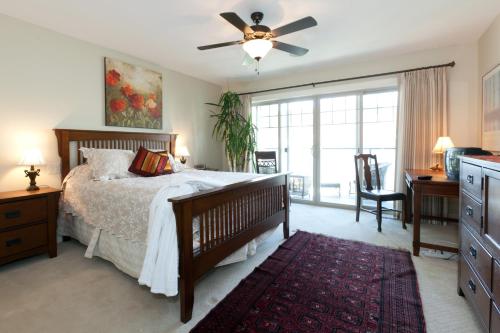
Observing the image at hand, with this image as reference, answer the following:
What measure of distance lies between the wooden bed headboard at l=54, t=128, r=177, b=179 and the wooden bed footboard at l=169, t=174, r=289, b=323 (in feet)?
7.16

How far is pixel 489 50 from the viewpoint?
9.35 ft

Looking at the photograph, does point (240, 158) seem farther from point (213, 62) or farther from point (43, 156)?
point (43, 156)

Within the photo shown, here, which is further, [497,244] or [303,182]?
[303,182]

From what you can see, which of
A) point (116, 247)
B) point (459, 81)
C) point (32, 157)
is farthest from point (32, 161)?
point (459, 81)

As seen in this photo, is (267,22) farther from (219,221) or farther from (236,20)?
(219,221)

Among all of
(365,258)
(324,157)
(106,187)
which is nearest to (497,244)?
(365,258)

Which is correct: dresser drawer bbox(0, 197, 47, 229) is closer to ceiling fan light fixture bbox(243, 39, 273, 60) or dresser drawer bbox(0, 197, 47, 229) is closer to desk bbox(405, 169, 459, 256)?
ceiling fan light fixture bbox(243, 39, 273, 60)

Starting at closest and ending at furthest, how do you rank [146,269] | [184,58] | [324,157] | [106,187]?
[146,269] < [106,187] < [184,58] < [324,157]

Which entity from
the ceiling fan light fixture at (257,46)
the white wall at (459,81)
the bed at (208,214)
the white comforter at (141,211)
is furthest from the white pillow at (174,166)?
the white wall at (459,81)

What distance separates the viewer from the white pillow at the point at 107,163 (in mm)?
2795

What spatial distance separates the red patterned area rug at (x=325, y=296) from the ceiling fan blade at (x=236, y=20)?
7.12ft

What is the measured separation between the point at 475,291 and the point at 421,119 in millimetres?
2703

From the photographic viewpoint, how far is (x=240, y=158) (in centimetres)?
488

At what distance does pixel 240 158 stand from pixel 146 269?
336 cm
